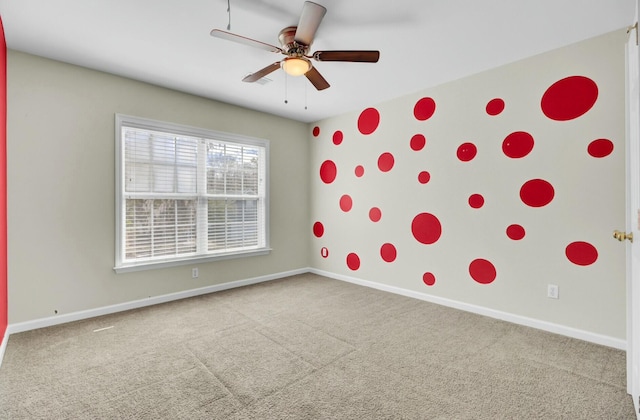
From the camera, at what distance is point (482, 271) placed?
3275mm

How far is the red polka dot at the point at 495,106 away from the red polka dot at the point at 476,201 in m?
0.85

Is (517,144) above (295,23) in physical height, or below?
below

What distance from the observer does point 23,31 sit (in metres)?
2.50

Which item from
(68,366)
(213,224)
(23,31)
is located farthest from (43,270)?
(23,31)

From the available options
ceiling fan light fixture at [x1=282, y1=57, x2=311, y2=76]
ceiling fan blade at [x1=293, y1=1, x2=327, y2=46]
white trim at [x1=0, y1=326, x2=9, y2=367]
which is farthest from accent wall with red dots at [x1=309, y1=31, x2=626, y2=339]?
→ white trim at [x1=0, y1=326, x2=9, y2=367]

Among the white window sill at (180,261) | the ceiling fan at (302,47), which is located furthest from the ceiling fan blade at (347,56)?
the white window sill at (180,261)

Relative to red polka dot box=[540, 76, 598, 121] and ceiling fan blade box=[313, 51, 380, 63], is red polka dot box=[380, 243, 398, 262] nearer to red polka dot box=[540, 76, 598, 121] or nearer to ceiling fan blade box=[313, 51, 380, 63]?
red polka dot box=[540, 76, 598, 121]

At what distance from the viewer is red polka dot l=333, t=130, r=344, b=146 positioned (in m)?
4.76

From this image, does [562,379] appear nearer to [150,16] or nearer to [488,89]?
[488,89]

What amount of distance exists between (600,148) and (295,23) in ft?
8.77

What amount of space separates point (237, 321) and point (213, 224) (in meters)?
1.54

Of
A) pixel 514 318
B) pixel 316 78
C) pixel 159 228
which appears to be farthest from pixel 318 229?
pixel 514 318

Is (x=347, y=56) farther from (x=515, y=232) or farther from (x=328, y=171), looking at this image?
(x=328, y=171)

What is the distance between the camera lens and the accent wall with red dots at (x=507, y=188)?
2574mm
